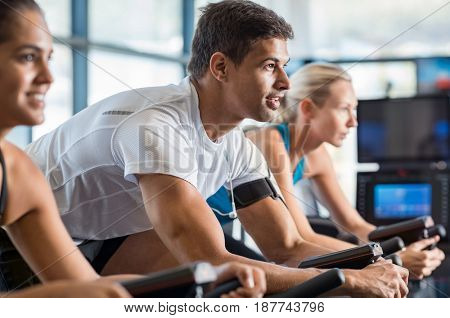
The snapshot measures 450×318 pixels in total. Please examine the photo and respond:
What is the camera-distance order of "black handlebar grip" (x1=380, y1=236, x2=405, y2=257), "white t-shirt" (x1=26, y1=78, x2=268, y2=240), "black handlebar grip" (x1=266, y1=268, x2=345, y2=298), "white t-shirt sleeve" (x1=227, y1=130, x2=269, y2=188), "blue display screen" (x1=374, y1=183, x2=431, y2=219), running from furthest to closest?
1. "blue display screen" (x1=374, y1=183, x2=431, y2=219)
2. "black handlebar grip" (x1=380, y1=236, x2=405, y2=257)
3. "white t-shirt sleeve" (x1=227, y1=130, x2=269, y2=188)
4. "white t-shirt" (x1=26, y1=78, x2=268, y2=240)
5. "black handlebar grip" (x1=266, y1=268, x2=345, y2=298)

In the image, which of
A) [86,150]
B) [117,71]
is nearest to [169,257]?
[86,150]

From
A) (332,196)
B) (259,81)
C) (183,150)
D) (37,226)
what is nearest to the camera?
(37,226)

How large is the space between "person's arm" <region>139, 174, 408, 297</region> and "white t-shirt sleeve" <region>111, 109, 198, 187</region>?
0.02 m

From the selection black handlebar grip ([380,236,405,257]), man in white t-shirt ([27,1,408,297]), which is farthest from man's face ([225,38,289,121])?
black handlebar grip ([380,236,405,257])

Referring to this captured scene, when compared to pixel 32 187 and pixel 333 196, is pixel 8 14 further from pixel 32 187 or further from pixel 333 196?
pixel 333 196

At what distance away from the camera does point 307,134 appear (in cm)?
216

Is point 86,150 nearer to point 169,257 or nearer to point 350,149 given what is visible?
point 169,257

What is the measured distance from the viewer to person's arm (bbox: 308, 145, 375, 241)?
2309 mm

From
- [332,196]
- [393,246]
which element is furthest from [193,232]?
[332,196]

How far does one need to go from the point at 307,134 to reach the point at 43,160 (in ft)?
2.95

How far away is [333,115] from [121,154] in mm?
907

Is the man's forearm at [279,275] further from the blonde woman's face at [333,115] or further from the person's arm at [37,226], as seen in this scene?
the blonde woman's face at [333,115]

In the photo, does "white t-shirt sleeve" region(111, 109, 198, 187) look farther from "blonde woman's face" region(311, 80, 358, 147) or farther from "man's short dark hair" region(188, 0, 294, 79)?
"blonde woman's face" region(311, 80, 358, 147)

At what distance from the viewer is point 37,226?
3.35ft
